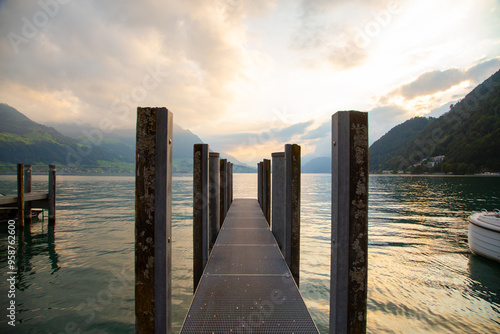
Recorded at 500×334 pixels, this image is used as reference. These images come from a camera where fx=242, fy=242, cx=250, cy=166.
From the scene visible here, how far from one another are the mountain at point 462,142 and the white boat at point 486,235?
117m

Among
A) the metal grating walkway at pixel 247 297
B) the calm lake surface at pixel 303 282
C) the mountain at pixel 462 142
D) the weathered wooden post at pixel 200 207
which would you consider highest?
the mountain at pixel 462 142

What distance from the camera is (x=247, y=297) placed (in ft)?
12.7

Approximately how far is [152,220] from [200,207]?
8.93 feet

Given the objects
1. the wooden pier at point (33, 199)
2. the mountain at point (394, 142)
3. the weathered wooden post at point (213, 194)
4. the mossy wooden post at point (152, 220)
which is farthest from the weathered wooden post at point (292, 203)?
the mountain at point (394, 142)

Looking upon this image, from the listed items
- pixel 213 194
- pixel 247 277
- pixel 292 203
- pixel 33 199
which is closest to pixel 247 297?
pixel 247 277

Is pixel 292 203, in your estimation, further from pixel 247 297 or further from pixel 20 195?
pixel 20 195

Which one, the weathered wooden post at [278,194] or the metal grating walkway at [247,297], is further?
the weathered wooden post at [278,194]

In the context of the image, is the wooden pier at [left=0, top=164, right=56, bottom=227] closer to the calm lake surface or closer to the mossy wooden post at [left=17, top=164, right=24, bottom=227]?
the mossy wooden post at [left=17, top=164, right=24, bottom=227]

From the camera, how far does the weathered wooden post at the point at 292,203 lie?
552 cm

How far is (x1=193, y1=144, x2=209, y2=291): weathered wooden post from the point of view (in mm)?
5199

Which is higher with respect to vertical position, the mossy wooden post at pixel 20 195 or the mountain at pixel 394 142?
the mountain at pixel 394 142

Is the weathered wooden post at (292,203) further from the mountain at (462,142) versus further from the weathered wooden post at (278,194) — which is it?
the mountain at (462,142)

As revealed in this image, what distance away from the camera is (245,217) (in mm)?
11172

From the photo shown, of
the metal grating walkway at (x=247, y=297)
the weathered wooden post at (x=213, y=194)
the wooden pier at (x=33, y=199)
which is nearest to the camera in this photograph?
the metal grating walkway at (x=247, y=297)
